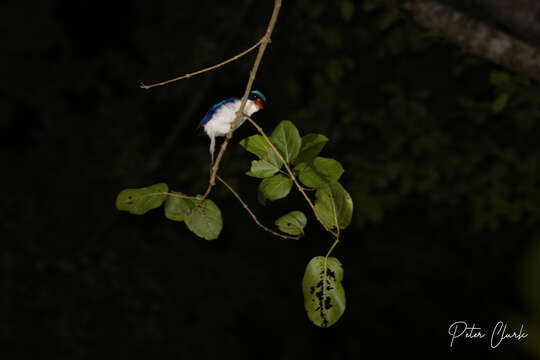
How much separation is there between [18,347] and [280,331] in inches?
89.1

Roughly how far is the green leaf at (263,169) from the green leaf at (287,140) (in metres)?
0.03

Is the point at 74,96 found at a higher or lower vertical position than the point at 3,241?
higher

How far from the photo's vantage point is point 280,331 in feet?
11.9

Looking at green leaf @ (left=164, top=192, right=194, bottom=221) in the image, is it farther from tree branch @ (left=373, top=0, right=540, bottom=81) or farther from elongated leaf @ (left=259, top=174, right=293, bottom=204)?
tree branch @ (left=373, top=0, right=540, bottom=81)

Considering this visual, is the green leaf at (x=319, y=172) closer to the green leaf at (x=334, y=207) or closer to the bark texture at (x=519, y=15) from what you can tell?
the green leaf at (x=334, y=207)

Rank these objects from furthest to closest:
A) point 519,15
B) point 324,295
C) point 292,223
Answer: point 519,15 → point 292,223 → point 324,295

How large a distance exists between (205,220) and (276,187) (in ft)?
0.54

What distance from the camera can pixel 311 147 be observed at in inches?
31.3

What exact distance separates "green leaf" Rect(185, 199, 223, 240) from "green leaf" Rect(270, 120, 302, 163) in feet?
0.61

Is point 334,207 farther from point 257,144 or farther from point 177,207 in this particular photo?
point 177,207

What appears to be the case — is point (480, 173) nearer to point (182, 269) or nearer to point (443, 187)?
point (443, 187)

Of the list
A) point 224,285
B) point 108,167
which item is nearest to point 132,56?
point 108,167

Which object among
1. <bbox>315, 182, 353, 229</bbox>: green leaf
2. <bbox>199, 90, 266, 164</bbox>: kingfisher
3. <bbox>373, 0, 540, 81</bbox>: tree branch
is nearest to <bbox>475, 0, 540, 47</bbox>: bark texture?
<bbox>373, 0, 540, 81</bbox>: tree branch

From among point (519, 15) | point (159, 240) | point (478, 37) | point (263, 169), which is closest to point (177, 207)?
point (263, 169)
